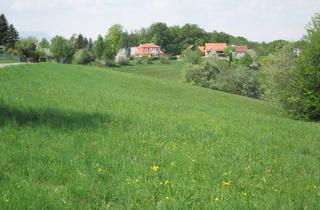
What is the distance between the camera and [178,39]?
653ft

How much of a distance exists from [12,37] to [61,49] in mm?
14026

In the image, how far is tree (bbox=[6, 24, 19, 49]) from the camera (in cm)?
10981

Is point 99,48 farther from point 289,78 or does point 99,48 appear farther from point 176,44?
point 289,78

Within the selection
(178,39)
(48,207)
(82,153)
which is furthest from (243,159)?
(178,39)

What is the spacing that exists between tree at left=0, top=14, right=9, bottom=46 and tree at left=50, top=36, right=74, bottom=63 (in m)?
11.1

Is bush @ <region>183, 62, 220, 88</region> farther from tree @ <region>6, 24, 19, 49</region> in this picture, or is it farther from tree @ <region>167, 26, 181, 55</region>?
tree @ <region>167, 26, 181, 55</region>

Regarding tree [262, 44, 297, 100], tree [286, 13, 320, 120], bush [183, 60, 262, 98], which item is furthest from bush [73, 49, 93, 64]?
tree [286, 13, 320, 120]

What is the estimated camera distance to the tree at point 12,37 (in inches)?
4323

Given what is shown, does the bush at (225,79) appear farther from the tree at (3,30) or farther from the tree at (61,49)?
the tree at (3,30)

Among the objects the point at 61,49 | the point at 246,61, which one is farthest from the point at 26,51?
the point at 246,61

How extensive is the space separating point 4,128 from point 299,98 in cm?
3138

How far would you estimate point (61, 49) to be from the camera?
368 ft

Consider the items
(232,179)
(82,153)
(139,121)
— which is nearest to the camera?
(232,179)

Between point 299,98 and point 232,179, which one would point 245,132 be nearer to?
point 232,179
